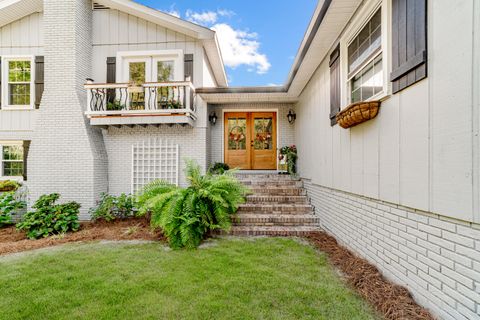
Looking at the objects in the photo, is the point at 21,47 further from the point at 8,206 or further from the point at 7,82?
the point at 8,206

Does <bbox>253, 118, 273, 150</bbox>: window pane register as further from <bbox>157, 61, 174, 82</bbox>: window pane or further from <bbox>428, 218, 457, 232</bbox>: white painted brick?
<bbox>428, 218, 457, 232</bbox>: white painted brick

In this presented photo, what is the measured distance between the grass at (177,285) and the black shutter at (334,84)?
2231 millimetres

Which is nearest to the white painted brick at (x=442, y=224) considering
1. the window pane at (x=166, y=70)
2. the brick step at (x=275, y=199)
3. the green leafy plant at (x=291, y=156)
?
the brick step at (x=275, y=199)

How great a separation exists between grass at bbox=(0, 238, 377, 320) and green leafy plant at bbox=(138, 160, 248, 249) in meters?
0.32

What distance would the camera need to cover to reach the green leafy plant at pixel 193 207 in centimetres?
396

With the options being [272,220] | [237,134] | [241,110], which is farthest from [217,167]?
[272,220]

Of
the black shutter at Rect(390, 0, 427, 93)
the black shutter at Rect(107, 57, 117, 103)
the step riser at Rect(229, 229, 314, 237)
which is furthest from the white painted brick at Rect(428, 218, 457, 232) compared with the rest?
the black shutter at Rect(107, 57, 117, 103)

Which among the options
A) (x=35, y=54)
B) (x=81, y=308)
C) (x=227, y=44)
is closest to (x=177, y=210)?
(x=81, y=308)

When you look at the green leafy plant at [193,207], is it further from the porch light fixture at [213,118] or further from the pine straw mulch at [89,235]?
the porch light fixture at [213,118]

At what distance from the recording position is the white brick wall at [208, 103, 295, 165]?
303 inches

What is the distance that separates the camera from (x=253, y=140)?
25.8ft

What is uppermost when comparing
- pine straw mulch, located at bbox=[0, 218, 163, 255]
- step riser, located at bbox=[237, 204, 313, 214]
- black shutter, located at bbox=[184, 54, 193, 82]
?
black shutter, located at bbox=[184, 54, 193, 82]

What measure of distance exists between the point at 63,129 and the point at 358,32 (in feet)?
21.6

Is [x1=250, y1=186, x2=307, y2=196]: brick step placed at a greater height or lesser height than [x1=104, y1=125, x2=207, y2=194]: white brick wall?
lesser
